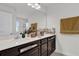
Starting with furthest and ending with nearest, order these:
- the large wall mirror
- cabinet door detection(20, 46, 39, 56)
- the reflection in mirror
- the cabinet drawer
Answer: the reflection in mirror, the large wall mirror, cabinet door detection(20, 46, 39, 56), the cabinet drawer

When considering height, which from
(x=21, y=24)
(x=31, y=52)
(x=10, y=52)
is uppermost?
(x=21, y=24)

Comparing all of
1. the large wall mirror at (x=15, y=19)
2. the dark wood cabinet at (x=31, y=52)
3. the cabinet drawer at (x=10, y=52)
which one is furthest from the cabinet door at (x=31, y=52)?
the large wall mirror at (x=15, y=19)

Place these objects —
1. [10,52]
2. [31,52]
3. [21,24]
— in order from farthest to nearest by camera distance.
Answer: [21,24]
[31,52]
[10,52]

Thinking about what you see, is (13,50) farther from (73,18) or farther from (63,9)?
(63,9)

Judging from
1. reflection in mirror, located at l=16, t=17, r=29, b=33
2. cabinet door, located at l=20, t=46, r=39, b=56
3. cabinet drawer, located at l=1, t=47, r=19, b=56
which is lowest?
cabinet door, located at l=20, t=46, r=39, b=56

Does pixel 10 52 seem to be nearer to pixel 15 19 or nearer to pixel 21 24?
pixel 15 19

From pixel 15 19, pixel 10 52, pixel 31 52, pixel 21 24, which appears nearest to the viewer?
pixel 10 52

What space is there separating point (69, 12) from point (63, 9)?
0.29 meters

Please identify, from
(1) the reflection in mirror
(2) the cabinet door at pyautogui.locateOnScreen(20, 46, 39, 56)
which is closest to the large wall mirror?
(1) the reflection in mirror

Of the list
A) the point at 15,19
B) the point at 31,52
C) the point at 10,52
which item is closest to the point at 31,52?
the point at 31,52

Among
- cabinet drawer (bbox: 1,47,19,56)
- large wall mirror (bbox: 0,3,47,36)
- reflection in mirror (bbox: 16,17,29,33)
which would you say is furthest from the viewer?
reflection in mirror (bbox: 16,17,29,33)

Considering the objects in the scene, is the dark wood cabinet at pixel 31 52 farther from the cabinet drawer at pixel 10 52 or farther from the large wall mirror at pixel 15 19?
the large wall mirror at pixel 15 19

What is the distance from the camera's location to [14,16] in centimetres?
253

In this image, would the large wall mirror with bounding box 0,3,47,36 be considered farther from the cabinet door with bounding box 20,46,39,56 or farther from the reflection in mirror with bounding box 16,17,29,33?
the cabinet door with bounding box 20,46,39,56
